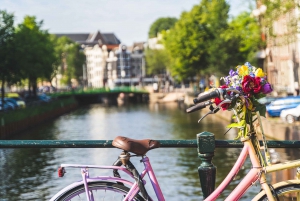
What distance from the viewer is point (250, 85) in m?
4.40

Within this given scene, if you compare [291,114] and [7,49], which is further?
[7,49]

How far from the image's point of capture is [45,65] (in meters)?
62.0

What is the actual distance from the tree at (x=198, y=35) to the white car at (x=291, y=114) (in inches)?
1147

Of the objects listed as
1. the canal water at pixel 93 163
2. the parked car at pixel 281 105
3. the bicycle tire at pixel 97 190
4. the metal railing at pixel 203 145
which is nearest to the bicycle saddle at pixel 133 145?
the bicycle tire at pixel 97 190

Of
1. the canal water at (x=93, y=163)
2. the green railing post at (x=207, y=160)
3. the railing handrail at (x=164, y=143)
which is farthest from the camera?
A: the canal water at (x=93, y=163)

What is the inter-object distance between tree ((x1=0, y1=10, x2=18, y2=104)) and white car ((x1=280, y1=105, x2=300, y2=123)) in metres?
18.6

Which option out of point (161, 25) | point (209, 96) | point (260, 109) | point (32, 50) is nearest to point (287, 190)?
point (260, 109)

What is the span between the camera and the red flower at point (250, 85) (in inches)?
173

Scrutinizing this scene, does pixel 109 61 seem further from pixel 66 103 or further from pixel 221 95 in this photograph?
pixel 221 95

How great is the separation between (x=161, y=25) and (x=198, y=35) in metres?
63.3

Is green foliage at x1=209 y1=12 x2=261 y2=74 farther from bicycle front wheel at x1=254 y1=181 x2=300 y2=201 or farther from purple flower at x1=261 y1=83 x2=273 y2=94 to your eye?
bicycle front wheel at x1=254 y1=181 x2=300 y2=201

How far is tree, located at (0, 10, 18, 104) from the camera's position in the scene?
148ft

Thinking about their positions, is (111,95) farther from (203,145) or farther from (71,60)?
(203,145)

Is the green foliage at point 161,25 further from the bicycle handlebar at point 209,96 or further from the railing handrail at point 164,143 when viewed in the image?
the bicycle handlebar at point 209,96
